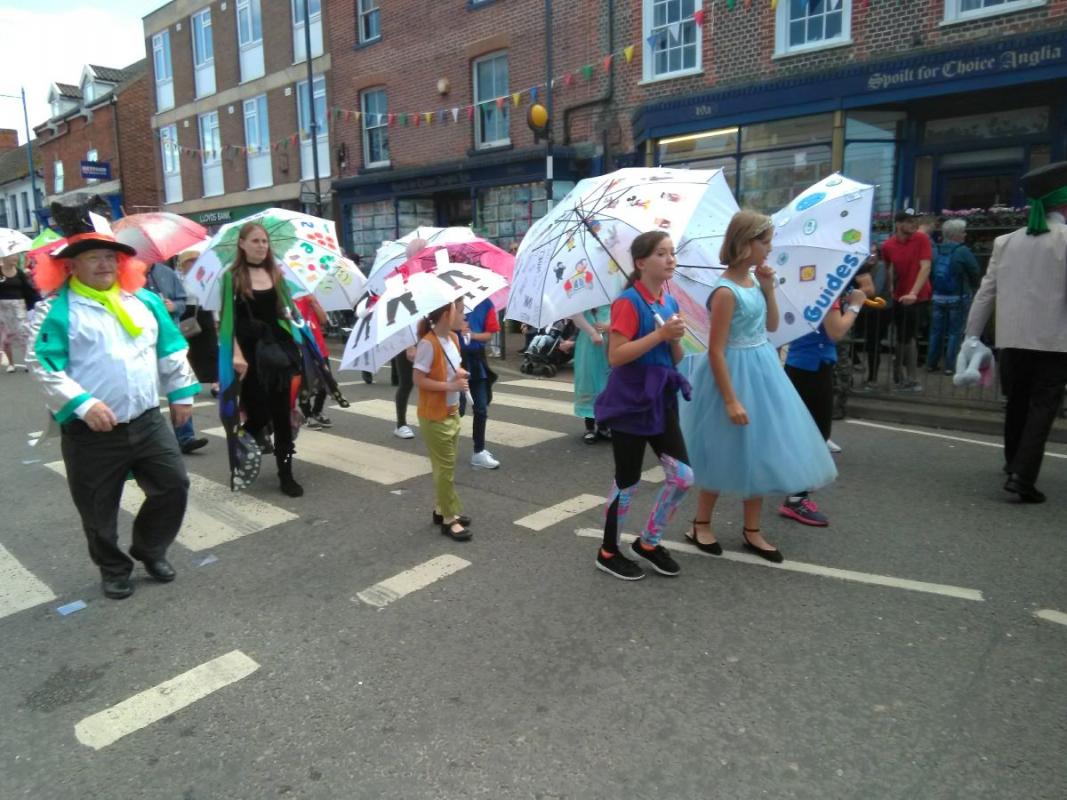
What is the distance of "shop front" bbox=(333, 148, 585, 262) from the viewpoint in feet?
55.1

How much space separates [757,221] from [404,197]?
690 inches

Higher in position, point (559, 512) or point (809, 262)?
point (809, 262)

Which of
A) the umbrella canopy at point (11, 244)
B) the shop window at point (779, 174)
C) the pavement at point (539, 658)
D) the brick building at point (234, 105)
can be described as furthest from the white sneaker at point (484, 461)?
the brick building at point (234, 105)

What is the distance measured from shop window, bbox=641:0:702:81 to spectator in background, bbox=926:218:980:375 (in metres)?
Answer: 6.59

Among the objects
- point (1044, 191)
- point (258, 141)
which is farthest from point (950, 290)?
point (258, 141)

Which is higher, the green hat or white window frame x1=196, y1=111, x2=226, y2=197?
white window frame x1=196, y1=111, x2=226, y2=197

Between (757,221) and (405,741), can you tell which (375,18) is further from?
(405,741)

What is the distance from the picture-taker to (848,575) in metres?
4.09

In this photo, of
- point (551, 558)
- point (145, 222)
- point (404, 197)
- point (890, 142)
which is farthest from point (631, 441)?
point (404, 197)

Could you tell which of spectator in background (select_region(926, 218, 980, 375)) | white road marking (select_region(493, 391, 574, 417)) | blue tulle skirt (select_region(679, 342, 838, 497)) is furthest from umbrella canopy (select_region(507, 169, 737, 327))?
spectator in background (select_region(926, 218, 980, 375))

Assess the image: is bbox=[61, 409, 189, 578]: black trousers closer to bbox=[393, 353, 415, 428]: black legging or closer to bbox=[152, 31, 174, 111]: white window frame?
bbox=[393, 353, 415, 428]: black legging

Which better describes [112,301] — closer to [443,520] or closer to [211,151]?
[443,520]

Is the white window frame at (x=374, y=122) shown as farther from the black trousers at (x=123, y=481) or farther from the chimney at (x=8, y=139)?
the chimney at (x=8, y=139)

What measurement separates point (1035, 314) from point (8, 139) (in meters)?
61.6
